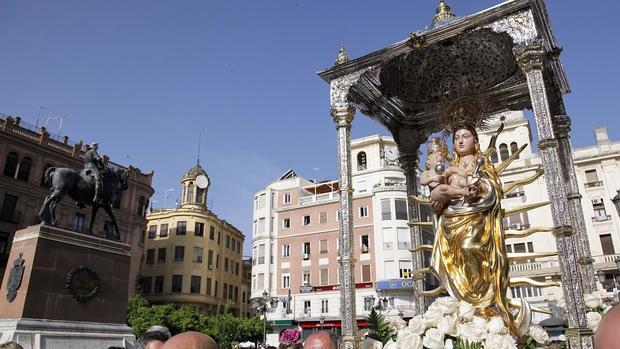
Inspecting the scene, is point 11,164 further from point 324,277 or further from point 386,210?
point 386,210

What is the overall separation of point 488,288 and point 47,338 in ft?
31.4

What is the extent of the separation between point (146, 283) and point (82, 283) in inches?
1565

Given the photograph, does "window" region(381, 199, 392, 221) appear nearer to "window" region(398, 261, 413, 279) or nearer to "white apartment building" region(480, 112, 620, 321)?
"window" region(398, 261, 413, 279)

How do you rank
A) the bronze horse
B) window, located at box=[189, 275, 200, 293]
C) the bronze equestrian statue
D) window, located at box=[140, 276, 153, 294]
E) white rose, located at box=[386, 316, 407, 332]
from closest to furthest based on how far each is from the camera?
1. white rose, located at box=[386, 316, 407, 332]
2. the bronze horse
3. the bronze equestrian statue
4. window, located at box=[189, 275, 200, 293]
5. window, located at box=[140, 276, 153, 294]

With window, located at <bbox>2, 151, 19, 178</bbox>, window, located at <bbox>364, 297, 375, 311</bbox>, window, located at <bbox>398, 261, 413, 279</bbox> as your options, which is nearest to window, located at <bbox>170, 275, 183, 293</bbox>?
window, located at <bbox>2, 151, 19, 178</bbox>

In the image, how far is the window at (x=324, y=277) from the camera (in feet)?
138

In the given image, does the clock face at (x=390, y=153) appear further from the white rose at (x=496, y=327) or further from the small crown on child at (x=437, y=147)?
the white rose at (x=496, y=327)

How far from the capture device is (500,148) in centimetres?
3650

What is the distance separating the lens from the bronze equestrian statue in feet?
42.2

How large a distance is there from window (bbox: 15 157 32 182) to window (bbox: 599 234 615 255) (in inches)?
1647

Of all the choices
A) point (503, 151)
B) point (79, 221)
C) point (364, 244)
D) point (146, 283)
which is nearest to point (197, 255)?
point (146, 283)

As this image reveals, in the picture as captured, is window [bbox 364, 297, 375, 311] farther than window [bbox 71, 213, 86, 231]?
Yes

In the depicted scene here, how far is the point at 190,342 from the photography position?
8.55 ft

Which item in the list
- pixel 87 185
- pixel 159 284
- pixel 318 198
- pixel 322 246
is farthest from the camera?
pixel 159 284
